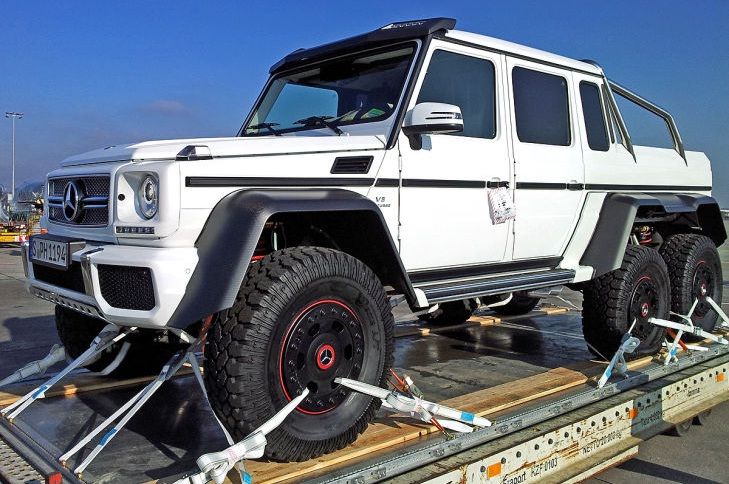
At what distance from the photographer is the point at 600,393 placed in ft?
12.1

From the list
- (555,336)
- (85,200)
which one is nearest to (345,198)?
(85,200)

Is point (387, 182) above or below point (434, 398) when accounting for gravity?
above

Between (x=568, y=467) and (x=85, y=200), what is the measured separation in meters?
2.63

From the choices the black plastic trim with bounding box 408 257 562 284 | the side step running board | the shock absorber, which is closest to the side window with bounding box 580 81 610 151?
the shock absorber

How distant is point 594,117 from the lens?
4.92 metres

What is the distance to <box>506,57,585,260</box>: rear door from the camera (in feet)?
13.6

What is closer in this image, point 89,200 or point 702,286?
point 89,200

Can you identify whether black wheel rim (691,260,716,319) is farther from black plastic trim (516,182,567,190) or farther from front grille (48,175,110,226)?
front grille (48,175,110,226)

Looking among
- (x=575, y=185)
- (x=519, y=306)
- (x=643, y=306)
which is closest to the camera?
(x=575, y=185)

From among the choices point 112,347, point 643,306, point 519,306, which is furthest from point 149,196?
point 519,306

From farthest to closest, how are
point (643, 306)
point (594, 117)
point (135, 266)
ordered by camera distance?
point (594, 117) < point (643, 306) < point (135, 266)

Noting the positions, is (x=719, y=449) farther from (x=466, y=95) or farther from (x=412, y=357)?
(x=466, y=95)

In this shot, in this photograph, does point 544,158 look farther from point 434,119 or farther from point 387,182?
point 387,182

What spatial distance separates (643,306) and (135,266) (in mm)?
3696
